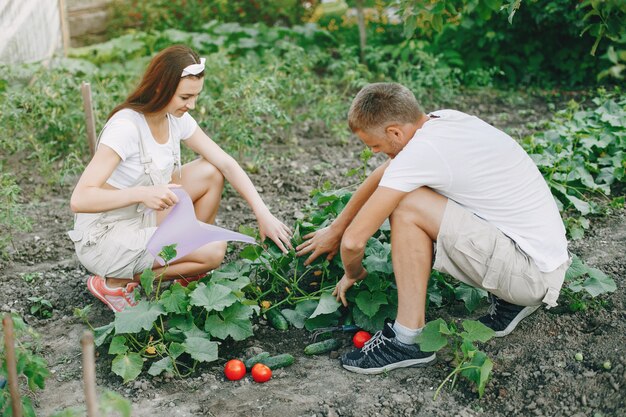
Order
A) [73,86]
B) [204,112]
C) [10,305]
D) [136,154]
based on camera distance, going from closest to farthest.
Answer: [136,154] → [10,305] → [204,112] → [73,86]

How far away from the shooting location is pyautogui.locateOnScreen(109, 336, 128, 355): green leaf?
9.67 ft

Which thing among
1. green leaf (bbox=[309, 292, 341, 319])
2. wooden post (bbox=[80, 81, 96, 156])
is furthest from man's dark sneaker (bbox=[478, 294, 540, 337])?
wooden post (bbox=[80, 81, 96, 156])

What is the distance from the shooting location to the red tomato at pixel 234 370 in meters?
2.98

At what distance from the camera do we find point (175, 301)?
3.07 meters

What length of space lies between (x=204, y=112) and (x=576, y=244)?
2.51 meters

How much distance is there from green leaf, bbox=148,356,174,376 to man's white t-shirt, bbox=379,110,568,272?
1.12m

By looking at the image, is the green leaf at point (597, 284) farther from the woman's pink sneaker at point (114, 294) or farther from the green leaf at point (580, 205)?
the woman's pink sneaker at point (114, 294)

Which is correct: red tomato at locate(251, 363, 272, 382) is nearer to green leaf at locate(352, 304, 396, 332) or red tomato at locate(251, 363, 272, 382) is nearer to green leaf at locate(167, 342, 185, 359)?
green leaf at locate(167, 342, 185, 359)

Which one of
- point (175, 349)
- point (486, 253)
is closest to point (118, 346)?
point (175, 349)

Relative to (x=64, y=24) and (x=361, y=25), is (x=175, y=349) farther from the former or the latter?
(x=64, y=24)

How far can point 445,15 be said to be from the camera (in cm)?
405

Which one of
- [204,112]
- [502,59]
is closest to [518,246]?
[204,112]

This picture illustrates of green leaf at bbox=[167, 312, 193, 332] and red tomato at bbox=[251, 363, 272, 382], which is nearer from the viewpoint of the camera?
red tomato at bbox=[251, 363, 272, 382]

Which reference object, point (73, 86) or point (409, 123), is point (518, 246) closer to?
point (409, 123)
